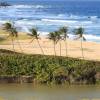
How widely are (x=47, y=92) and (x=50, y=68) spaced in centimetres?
433

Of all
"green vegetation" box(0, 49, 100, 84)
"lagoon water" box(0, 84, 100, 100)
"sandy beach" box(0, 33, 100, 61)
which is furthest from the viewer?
"sandy beach" box(0, 33, 100, 61)

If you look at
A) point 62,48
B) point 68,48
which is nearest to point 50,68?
point 62,48

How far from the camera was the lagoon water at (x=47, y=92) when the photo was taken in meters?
46.9

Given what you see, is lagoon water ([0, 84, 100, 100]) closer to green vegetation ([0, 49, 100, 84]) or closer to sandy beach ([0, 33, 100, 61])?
green vegetation ([0, 49, 100, 84])

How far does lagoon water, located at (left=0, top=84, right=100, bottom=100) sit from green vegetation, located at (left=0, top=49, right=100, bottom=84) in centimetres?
118

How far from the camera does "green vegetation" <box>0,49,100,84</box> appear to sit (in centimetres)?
5206

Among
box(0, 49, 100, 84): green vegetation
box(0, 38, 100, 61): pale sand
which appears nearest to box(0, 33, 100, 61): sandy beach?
box(0, 38, 100, 61): pale sand

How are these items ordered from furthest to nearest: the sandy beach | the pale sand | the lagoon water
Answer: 1. the sandy beach
2. the pale sand
3. the lagoon water

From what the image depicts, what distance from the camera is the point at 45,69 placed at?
53.1 metres

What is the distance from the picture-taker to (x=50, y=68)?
52938 mm

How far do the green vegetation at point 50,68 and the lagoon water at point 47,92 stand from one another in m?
1.18

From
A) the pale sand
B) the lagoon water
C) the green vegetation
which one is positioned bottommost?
the lagoon water

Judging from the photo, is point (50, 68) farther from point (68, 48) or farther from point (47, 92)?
point (68, 48)

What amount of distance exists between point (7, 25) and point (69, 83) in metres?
17.6
